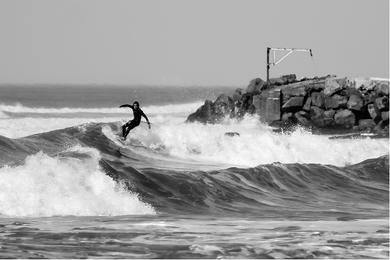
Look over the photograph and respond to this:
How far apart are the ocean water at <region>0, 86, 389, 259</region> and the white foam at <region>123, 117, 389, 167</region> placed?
2.8 inches

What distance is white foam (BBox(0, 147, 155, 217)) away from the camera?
53.2 ft

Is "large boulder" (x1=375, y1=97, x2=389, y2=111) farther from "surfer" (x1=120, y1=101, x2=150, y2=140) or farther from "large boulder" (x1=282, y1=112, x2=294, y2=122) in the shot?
"surfer" (x1=120, y1=101, x2=150, y2=140)

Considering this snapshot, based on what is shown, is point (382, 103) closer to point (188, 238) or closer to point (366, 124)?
point (366, 124)

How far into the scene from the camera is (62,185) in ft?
57.6

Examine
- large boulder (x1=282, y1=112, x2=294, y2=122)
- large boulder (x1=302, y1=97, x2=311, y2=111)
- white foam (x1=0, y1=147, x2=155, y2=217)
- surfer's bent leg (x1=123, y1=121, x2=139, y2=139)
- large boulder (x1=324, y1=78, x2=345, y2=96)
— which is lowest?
white foam (x1=0, y1=147, x2=155, y2=217)

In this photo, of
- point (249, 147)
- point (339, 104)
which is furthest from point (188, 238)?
point (339, 104)

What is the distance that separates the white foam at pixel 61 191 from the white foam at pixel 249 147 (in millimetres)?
10095

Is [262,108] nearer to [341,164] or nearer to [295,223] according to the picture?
[341,164]

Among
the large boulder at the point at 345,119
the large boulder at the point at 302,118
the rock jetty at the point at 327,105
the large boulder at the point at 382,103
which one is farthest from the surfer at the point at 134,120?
the large boulder at the point at 382,103

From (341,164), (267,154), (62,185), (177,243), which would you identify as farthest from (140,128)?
(177,243)

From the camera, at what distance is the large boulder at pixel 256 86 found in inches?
1986

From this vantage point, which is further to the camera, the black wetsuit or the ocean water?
the black wetsuit

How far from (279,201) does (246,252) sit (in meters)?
8.24

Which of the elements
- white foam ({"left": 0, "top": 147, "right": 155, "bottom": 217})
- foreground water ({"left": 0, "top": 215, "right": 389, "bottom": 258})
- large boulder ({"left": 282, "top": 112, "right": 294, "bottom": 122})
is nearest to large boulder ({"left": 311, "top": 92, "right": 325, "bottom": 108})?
large boulder ({"left": 282, "top": 112, "right": 294, "bottom": 122})
